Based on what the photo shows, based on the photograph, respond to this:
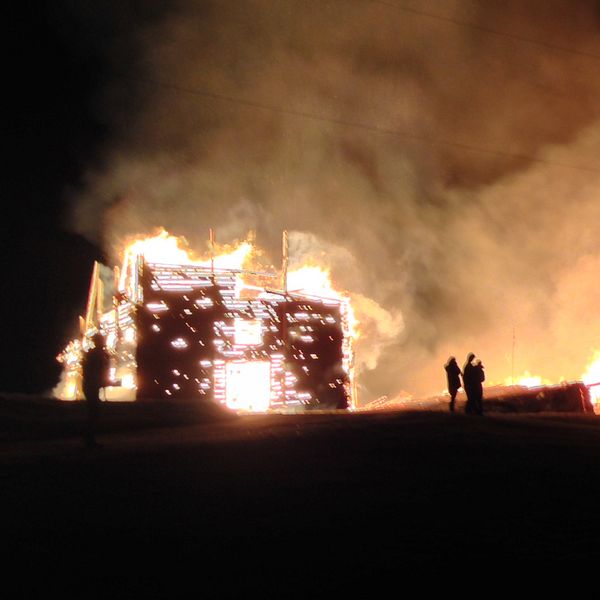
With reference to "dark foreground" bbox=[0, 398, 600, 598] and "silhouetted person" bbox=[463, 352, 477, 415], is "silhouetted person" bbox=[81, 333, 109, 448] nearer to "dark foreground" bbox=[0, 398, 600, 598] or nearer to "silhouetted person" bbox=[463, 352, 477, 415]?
"dark foreground" bbox=[0, 398, 600, 598]

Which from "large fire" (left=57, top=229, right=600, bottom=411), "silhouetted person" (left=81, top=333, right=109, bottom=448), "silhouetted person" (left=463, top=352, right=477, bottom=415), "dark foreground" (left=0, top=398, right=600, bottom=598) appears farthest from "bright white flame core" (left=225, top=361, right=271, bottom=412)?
"dark foreground" (left=0, top=398, right=600, bottom=598)

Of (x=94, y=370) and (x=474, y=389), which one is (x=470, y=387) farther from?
(x=94, y=370)

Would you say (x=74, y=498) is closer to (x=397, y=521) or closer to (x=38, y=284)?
(x=397, y=521)

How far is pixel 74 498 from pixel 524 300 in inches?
1997

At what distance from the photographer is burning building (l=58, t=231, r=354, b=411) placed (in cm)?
3538

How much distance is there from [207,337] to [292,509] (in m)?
28.7

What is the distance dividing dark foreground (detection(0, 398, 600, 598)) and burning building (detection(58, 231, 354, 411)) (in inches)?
880

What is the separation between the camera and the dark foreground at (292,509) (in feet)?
21.0

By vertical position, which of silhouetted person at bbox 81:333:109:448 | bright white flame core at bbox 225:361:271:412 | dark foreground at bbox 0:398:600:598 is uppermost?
bright white flame core at bbox 225:361:271:412

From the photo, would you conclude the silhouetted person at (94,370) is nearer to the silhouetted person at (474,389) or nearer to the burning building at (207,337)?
the silhouetted person at (474,389)

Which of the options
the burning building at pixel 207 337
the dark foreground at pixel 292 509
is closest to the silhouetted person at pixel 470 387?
the dark foreground at pixel 292 509

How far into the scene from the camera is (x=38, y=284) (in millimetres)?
66250

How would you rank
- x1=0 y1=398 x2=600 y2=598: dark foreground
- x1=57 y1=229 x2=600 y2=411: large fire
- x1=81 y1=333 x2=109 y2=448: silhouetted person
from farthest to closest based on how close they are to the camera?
x1=57 y1=229 x2=600 y2=411: large fire → x1=81 y1=333 x2=109 y2=448: silhouetted person → x1=0 y1=398 x2=600 y2=598: dark foreground

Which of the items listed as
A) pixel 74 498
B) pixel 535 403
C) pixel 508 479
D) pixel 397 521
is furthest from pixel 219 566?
pixel 535 403
